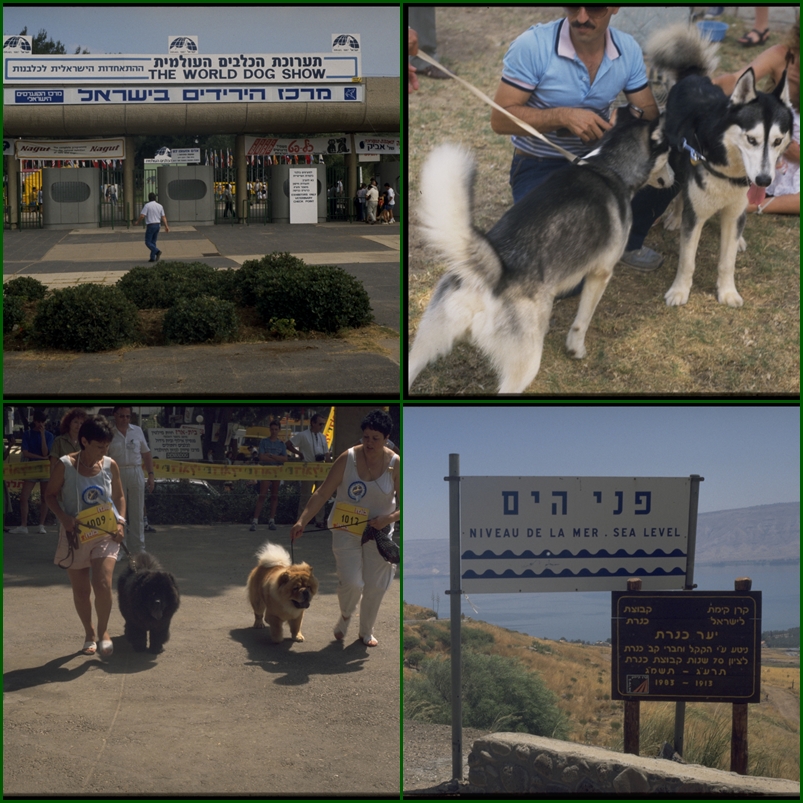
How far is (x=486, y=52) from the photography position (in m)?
4.71

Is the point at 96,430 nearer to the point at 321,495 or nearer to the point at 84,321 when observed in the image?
the point at 321,495

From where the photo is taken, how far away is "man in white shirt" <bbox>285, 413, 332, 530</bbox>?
4809 millimetres

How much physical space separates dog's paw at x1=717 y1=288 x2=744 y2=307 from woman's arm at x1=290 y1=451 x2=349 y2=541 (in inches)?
82.1

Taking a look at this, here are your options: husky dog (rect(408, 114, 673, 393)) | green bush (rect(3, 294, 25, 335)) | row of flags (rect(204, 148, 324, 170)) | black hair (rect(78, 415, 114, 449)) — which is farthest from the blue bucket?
row of flags (rect(204, 148, 324, 170))

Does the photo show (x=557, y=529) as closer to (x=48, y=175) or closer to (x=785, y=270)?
(x=785, y=270)

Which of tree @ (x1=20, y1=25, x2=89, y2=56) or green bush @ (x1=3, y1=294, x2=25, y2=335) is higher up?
tree @ (x1=20, y1=25, x2=89, y2=56)

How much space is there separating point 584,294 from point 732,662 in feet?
6.54

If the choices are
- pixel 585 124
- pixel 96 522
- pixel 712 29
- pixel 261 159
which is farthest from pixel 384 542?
pixel 261 159

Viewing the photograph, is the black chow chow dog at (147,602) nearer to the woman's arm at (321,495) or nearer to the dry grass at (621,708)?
the woman's arm at (321,495)

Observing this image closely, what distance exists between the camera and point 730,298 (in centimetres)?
505

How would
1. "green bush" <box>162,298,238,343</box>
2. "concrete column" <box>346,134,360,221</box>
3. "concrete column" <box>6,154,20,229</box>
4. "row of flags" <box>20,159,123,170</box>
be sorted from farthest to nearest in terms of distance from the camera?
1. "row of flags" <box>20,159,123,170</box>
2. "concrete column" <box>346,134,360,221</box>
3. "concrete column" <box>6,154,20,229</box>
4. "green bush" <box>162,298,238,343</box>

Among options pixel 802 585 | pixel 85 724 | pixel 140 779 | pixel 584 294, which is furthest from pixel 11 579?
pixel 802 585

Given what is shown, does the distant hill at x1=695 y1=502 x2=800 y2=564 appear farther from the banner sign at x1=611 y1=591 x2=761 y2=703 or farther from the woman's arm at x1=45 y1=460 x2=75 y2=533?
the woman's arm at x1=45 y1=460 x2=75 y2=533

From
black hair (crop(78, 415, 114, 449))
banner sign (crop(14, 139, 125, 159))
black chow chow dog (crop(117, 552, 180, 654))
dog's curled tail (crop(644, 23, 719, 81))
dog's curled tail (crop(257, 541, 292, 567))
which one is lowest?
black chow chow dog (crop(117, 552, 180, 654))
